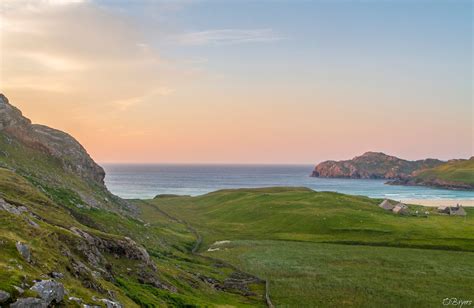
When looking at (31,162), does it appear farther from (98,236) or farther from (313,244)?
(313,244)

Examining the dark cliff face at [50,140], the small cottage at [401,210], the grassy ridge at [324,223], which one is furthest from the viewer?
the small cottage at [401,210]

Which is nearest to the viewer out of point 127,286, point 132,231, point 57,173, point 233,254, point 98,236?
point 127,286

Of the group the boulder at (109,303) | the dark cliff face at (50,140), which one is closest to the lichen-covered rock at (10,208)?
the boulder at (109,303)

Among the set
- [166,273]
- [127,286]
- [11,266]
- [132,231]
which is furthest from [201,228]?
[11,266]

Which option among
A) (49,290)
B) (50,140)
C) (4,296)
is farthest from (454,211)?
(4,296)

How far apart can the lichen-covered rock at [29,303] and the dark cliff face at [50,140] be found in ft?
353

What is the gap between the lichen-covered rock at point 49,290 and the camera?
2630 centimetres

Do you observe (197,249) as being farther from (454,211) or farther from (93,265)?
(454,211)

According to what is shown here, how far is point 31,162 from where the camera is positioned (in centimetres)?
10744

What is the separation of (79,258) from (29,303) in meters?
18.3

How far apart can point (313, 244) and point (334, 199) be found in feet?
217

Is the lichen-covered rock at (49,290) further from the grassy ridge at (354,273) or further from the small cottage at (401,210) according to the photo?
the small cottage at (401,210)

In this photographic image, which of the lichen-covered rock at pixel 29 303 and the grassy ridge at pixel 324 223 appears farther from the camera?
the grassy ridge at pixel 324 223

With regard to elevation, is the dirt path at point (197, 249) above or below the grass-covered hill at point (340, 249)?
below
